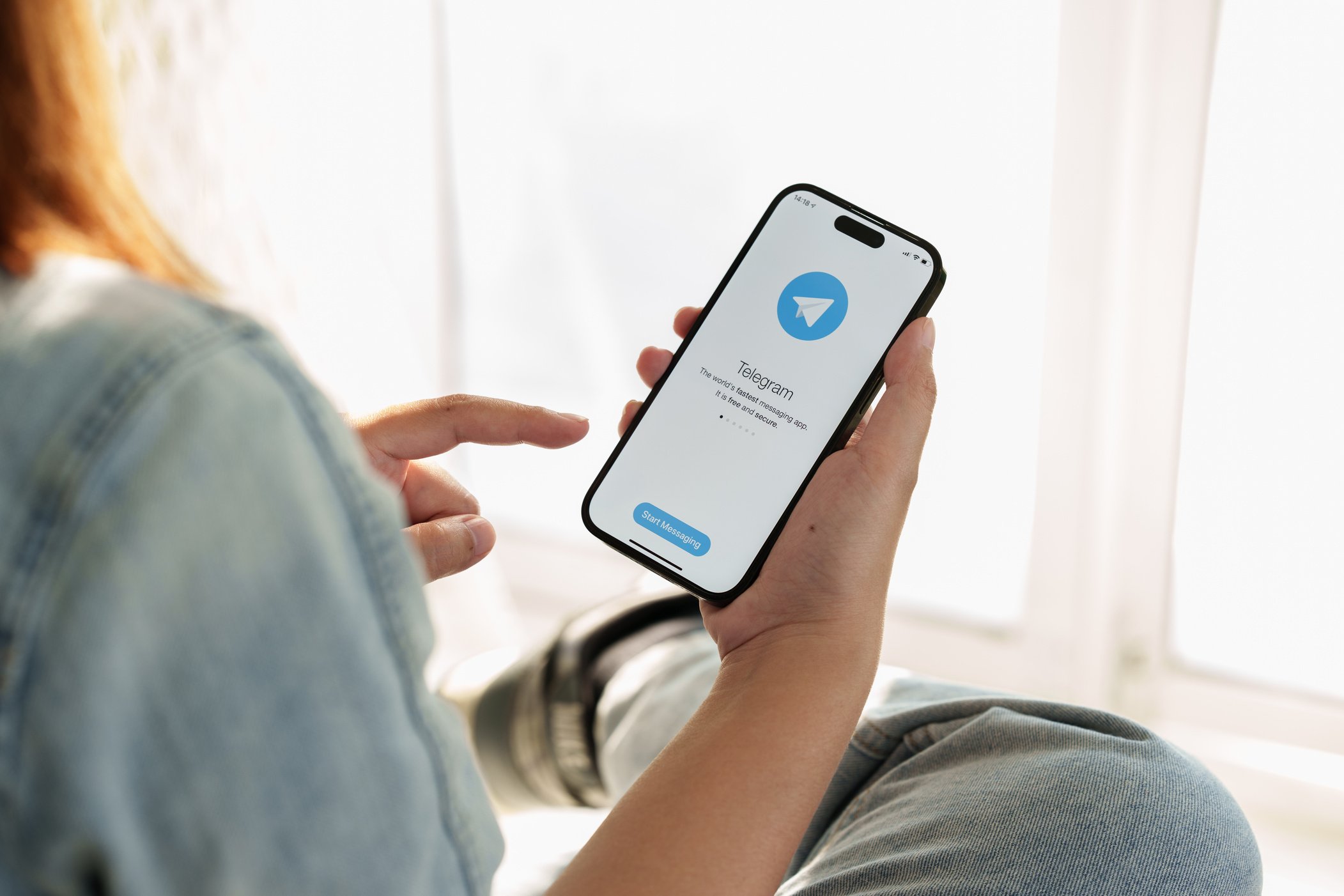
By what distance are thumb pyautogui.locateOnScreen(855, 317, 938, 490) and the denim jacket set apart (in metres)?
0.32

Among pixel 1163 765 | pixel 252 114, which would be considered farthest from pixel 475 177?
pixel 1163 765

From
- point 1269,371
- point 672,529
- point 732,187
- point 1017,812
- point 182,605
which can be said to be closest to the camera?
point 182,605

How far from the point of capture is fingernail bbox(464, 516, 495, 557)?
581 mm

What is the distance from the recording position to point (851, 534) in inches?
21.0

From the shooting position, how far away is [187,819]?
247mm

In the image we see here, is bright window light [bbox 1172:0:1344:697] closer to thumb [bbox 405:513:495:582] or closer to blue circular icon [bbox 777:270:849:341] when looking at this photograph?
blue circular icon [bbox 777:270:849:341]

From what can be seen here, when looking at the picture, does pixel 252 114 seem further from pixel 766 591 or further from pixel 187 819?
pixel 187 819

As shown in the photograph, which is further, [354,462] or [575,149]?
[575,149]

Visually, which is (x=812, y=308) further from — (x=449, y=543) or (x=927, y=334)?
(x=449, y=543)

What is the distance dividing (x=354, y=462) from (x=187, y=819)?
0.32 feet

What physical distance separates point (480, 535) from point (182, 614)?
34 centimetres

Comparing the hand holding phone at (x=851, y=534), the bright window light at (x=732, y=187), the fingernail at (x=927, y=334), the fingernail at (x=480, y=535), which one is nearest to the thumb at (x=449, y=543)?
the fingernail at (x=480, y=535)

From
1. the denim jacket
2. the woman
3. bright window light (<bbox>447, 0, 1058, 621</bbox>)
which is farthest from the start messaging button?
bright window light (<bbox>447, 0, 1058, 621</bbox>)

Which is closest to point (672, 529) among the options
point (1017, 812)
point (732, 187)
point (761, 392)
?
point (761, 392)
